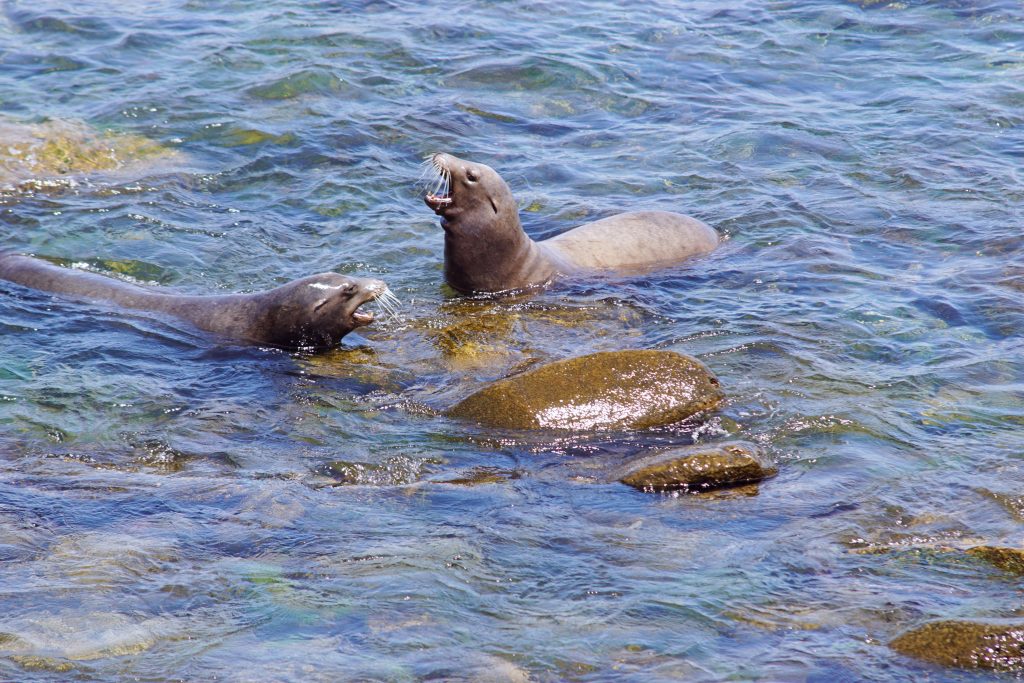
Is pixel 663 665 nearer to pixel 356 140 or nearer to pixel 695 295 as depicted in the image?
pixel 695 295

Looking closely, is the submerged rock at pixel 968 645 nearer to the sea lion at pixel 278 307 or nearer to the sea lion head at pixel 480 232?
the sea lion at pixel 278 307

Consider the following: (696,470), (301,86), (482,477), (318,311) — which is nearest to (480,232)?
(318,311)

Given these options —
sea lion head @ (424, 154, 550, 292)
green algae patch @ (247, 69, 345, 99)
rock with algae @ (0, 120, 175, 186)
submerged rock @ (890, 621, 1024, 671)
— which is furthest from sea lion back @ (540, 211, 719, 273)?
submerged rock @ (890, 621, 1024, 671)

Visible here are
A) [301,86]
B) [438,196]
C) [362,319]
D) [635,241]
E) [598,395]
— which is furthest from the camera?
[301,86]

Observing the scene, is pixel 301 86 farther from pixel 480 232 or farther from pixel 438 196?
pixel 480 232

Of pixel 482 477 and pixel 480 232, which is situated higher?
pixel 480 232

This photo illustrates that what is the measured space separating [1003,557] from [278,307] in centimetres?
504

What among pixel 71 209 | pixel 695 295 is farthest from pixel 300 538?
pixel 71 209

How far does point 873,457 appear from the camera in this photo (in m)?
6.75

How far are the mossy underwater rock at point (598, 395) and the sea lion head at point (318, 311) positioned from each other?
60.2 inches

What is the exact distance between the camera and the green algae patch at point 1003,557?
5438 millimetres

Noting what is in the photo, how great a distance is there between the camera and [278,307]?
8.52 m

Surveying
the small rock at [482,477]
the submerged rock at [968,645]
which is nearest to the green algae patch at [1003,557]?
the submerged rock at [968,645]

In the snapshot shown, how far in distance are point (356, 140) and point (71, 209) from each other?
3.08 m
